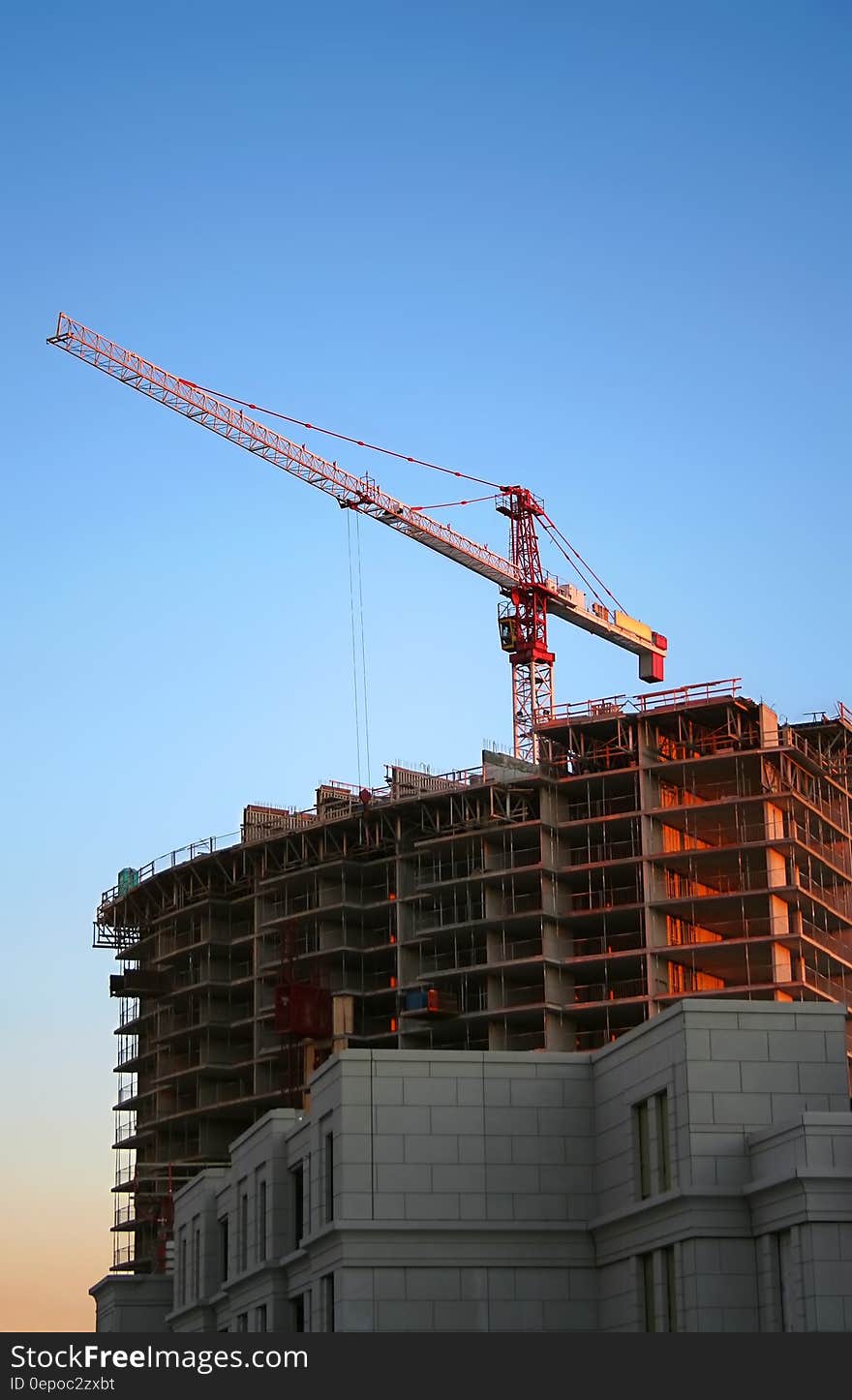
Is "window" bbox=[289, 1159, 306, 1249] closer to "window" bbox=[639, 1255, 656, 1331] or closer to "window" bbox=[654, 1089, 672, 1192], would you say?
"window" bbox=[639, 1255, 656, 1331]

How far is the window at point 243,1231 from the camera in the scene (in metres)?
84.8

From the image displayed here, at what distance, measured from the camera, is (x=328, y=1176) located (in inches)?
2872

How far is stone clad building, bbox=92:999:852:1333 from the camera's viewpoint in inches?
2320

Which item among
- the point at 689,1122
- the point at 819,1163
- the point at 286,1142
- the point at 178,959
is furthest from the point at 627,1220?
the point at 178,959

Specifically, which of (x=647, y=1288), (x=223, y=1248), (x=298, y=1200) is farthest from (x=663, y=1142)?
(x=223, y=1248)

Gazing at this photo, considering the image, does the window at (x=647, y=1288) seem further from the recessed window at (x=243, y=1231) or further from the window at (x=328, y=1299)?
the recessed window at (x=243, y=1231)

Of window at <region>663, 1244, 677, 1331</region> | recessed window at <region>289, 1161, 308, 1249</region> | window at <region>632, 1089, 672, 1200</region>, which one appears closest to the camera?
window at <region>663, 1244, 677, 1331</region>

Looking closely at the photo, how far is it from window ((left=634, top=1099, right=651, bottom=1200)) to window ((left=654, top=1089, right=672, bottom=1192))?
126 cm

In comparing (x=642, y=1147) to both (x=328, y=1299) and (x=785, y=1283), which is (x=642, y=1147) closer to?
(x=785, y=1283)

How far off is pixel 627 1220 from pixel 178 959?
100 metres

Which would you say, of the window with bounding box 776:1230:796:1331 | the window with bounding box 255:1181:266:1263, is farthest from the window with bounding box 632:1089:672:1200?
the window with bounding box 255:1181:266:1263

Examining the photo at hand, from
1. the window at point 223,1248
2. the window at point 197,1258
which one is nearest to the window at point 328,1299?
the window at point 223,1248

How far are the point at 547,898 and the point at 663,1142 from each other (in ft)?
241

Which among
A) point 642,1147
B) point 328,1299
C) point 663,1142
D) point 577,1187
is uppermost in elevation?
point 642,1147
